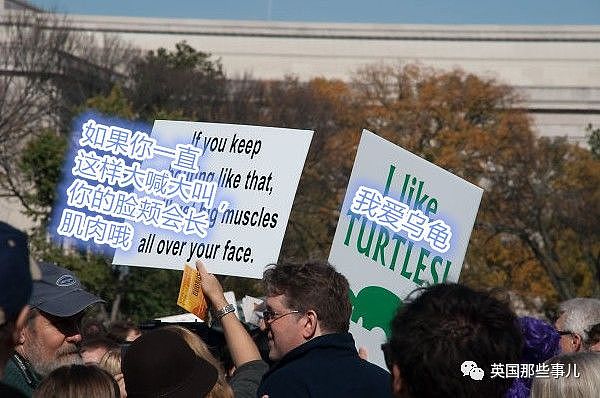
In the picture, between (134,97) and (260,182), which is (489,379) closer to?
(260,182)

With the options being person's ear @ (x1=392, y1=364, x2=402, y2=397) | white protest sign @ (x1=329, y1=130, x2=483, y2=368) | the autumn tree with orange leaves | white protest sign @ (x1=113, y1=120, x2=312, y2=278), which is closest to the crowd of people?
person's ear @ (x1=392, y1=364, x2=402, y2=397)

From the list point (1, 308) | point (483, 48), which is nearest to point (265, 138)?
point (1, 308)

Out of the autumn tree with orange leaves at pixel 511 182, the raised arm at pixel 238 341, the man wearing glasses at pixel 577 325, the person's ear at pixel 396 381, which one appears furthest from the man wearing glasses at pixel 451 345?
the autumn tree with orange leaves at pixel 511 182

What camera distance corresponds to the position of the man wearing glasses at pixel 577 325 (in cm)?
652

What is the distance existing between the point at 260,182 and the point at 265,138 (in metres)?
0.22

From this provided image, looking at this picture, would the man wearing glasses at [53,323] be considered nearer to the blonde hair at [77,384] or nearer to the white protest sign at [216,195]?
the blonde hair at [77,384]

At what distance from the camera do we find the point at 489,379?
3799 millimetres

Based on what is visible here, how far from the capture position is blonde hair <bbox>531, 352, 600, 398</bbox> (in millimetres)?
4340

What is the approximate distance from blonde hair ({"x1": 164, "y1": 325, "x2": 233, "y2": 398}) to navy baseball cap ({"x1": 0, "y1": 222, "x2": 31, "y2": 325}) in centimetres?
125

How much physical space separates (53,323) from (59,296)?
0.10 m

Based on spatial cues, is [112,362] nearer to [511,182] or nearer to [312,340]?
[312,340]

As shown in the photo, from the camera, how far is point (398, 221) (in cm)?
730

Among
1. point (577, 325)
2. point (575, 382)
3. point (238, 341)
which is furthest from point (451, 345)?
point (577, 325)

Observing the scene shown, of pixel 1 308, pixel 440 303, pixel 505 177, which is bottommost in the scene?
pixel 1 308
